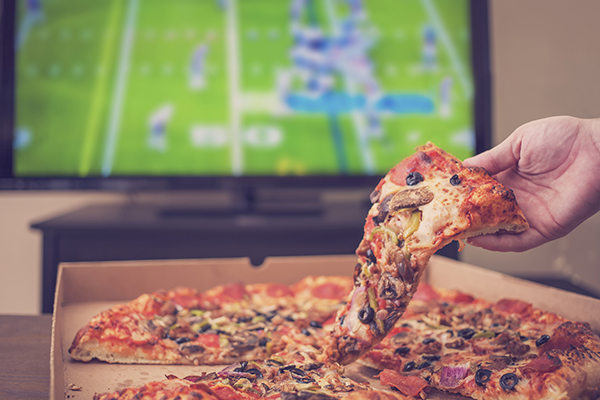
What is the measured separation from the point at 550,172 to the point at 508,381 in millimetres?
551

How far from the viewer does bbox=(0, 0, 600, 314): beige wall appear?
3.22m

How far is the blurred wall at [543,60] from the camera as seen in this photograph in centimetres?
322

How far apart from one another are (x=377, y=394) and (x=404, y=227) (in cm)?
37

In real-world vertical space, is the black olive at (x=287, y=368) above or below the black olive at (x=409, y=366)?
above

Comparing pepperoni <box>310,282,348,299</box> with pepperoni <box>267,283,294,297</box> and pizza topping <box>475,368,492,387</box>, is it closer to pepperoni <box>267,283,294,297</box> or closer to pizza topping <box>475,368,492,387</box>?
pepperoni <box>267,283,294,297</box>

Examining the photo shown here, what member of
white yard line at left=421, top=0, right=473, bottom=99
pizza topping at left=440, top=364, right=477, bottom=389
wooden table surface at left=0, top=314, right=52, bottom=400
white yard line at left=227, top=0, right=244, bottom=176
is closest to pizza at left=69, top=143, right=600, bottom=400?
pizza topping at left=440, top=364, right=477, bottom=389

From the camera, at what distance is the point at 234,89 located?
2.84 meters

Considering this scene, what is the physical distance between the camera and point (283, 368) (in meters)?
1.13

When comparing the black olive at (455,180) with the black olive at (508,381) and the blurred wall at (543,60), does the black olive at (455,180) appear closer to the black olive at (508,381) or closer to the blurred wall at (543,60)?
the black olive at (508,381)

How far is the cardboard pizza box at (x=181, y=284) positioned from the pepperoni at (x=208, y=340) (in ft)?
0.21

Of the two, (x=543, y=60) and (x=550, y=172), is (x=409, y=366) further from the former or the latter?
(x=543, y=60)

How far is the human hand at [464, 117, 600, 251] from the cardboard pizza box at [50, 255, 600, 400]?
24 cm

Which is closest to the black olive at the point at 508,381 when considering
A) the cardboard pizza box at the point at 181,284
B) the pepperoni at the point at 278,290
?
the cardboard pizza box at the point at 181,284

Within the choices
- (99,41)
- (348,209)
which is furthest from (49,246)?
(348,209)
